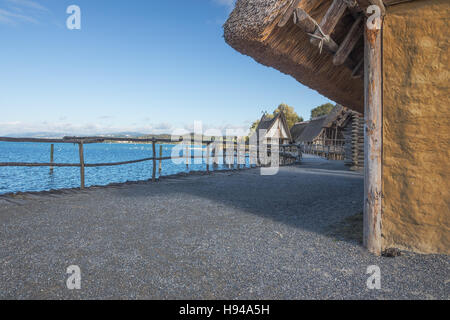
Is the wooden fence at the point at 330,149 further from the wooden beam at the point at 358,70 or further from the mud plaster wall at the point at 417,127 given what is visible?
the mud plaster wall at the point at 417,127

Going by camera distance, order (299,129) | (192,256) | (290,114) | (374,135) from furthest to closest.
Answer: (290,114) → (299,129) → (374,135) → (192,256)

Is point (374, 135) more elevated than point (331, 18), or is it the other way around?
point (331, 18)

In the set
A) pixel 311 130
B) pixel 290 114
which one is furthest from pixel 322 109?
pixel 311 130

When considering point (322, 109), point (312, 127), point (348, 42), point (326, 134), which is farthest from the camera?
point (322, 109)

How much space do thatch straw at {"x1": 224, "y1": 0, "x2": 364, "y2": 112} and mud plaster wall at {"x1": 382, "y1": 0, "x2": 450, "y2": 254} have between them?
794 millimetres

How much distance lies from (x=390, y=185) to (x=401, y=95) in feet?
3.21

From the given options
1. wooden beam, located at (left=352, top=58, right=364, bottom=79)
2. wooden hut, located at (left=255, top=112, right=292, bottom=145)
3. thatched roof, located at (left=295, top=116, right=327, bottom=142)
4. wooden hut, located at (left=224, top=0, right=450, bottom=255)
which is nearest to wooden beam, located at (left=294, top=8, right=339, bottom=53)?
wooden hut, located at (left=224, top=0, right=450, bottom=255)

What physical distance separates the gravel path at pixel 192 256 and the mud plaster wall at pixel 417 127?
0.33 meters

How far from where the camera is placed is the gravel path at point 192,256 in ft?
6.64

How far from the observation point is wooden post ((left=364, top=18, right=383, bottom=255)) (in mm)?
2748

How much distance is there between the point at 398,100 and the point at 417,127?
13.6 inches

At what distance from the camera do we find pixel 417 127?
2721mm

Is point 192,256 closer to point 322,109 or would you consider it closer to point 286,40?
point 286,40
